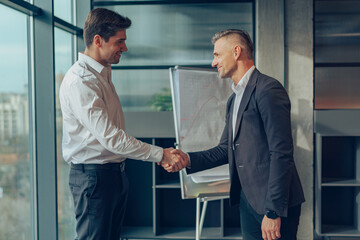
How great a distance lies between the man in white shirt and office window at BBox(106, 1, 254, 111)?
1.84 m

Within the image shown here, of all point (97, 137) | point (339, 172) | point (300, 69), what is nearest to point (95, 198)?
point (97, 137)

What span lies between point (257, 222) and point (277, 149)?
0.39 meters

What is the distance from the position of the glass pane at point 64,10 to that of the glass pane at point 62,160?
13 cm

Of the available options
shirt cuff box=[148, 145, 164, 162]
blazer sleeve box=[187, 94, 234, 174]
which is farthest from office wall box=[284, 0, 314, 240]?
shirt cuff box=[148, 145, 164, 162]

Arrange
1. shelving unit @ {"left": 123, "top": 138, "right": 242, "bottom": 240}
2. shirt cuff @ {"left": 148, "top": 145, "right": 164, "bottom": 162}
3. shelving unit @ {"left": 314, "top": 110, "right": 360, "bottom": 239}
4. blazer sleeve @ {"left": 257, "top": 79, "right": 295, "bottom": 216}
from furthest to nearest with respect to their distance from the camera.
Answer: shelving unit @ {"left": 123, "top": 138, "right": 242, "bottom": 240}
shelving unit @ {"left": 314, "top": 110, "right": 360, "bottom": 239}
shirt cuff @ {"left": 148, "top": 145, "right": 164, "bottom": 162}
blazer sleeve @ {"left": 257, "top": 79, "right": 295, "bottom": 216}

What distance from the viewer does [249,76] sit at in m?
1.86

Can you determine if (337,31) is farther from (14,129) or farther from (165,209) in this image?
(14,129)

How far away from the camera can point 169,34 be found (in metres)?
4.04

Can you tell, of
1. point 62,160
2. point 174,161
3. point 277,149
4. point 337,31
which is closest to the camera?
point 277,149

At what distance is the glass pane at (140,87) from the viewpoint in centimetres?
404

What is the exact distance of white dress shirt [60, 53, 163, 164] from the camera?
1.99 meters

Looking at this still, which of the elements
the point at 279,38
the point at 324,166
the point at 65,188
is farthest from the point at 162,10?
the point at 324,166

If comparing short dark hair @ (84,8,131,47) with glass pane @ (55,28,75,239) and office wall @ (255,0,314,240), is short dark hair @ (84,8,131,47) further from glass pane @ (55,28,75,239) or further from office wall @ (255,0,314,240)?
office wall @ (255,0,314,240)

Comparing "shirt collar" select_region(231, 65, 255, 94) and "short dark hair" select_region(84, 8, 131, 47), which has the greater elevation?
"short dark hair" select_region(84, 8, 131, 47)
